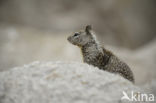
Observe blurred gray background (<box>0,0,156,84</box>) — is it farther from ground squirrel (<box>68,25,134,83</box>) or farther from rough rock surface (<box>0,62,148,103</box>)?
rough rock surface (<box>0,62,148,103</box>)

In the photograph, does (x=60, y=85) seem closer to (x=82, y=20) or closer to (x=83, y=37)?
(x=83, y=37)

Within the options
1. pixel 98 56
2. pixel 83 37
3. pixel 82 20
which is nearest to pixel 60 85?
pixel 98 56

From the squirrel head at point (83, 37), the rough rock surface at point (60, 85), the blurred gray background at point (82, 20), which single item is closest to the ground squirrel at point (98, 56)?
the squirrel head at point (83, 37)

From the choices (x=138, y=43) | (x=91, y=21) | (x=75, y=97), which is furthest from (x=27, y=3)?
(x=75, y=97)

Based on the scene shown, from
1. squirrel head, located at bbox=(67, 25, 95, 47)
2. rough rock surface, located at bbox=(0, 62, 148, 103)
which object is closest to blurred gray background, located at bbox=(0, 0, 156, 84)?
squirrel head, located at bbox=(67, 25, 95, 47)

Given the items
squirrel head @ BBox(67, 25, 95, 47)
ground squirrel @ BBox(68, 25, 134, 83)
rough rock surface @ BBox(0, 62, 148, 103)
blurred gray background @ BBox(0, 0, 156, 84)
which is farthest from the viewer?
blurred gray background @ BBox(0, 0, 156, 84)

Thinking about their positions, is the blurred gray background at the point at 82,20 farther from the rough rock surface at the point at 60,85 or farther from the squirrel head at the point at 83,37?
the rough rock surface at the point at 60,85
